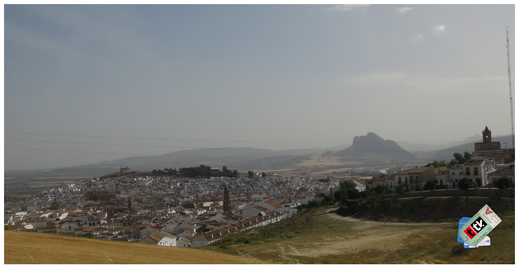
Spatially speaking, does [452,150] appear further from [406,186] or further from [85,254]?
[85,254]

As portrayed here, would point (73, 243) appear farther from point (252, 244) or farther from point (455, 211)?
point (455, 211)

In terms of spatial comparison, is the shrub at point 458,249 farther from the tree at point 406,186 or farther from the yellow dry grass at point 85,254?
the tree at point 406,186

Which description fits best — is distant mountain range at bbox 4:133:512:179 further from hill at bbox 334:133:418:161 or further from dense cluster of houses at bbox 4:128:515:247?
dense cluster of houses at bbox 4:128:515:247

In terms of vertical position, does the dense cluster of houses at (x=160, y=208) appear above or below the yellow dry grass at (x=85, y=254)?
below

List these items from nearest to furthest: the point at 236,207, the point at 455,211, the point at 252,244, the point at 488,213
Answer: the point at 488,213 → the point at 252,244 → the point at 455,211 → the point at 236,207

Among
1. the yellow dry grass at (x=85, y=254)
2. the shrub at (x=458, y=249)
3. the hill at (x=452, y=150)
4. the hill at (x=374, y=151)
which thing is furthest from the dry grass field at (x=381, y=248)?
the hill at (x=374, y=151)

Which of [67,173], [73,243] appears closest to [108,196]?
[67,173]

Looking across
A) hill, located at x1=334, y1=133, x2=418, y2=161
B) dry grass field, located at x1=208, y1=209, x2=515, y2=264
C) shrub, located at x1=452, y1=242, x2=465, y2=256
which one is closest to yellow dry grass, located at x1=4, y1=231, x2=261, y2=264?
dry grass field, located at x1=208, y1=209, x2=515, y2=264

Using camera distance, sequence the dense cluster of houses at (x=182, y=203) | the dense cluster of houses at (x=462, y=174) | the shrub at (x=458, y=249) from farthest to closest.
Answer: the dense cluster of houses at (x=182, y=203)
the dense cluster of houses at (x=462, y=174)
the shrub at (x=458, y=249)
